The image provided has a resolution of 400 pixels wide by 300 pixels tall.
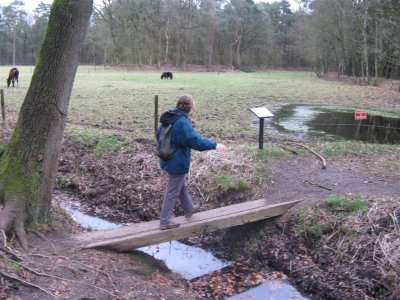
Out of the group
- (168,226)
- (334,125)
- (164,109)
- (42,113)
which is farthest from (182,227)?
(334,125)

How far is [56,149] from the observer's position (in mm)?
6039

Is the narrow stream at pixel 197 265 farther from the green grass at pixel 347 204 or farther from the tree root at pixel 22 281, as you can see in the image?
the tree root at pixel 22 281

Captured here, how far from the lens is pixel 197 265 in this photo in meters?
6.67

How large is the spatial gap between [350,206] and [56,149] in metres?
4.47

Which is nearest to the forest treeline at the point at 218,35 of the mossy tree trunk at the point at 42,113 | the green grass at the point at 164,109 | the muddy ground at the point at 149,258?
the green grass at the point at 164,109

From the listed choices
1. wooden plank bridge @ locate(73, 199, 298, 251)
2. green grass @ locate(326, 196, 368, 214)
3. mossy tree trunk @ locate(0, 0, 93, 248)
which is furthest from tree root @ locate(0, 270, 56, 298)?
green grass @ locate(326, 196, 368, 214)

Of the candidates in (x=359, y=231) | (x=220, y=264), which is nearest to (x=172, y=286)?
(x=220, y=264)

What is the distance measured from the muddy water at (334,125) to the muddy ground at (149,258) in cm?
464

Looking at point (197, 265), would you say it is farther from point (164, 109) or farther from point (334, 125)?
point (334, 125)

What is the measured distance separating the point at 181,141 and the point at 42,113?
1847 mm

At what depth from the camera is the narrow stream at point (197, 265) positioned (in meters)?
5.83

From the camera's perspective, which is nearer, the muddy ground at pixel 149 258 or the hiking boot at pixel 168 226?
the muddy ground at pixel 149 258

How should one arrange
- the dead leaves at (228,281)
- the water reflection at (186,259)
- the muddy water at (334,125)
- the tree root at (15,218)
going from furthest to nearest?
1. the muddy water at (334,125)
2. the water reflection at (186,259)
3. the dead leaves at (228,281)
4. the tree root at (15,218)

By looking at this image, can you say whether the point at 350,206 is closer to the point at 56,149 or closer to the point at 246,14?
the point at 56,149
